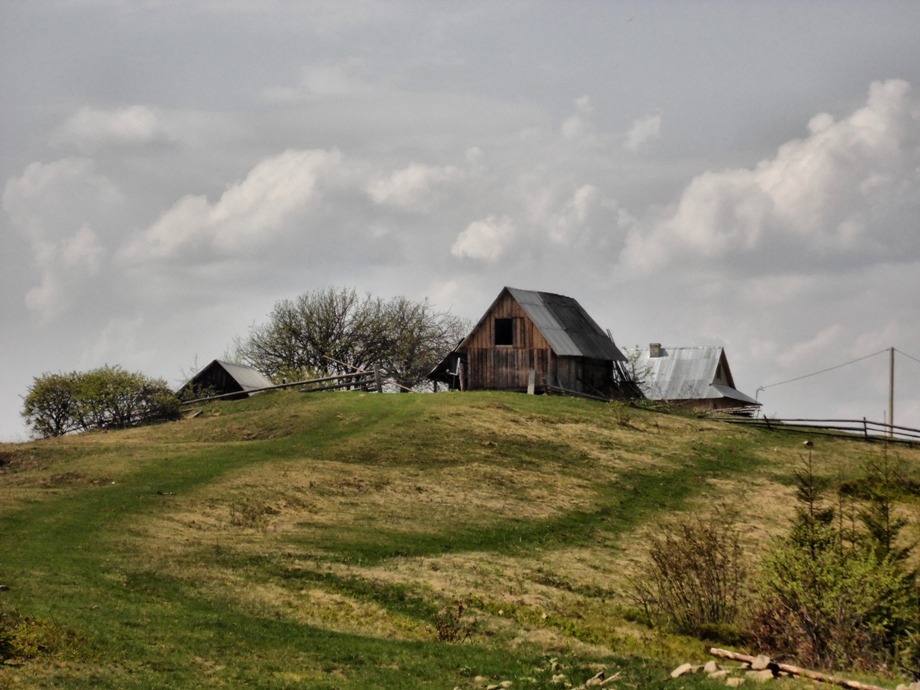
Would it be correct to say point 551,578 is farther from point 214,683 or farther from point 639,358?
point 639,358

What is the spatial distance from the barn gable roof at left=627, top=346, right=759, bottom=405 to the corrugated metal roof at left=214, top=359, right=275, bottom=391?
1119 inches

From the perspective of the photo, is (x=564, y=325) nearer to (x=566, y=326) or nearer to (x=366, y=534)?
(x=566, y=326)

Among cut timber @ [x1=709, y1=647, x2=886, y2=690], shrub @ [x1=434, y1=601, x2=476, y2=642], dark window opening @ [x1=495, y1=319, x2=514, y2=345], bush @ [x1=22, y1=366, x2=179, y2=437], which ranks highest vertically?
dark window opening @ [x1=495, y1=319, x2=514, y2=345]

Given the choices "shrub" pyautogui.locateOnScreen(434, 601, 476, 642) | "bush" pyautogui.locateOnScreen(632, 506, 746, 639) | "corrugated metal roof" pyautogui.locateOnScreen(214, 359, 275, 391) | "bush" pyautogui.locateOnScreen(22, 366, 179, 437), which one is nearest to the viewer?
"shrub" pyautogui.locateOnScreen(434, 601, 476, 642)

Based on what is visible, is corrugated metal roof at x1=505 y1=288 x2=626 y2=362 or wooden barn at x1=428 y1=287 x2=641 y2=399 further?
corrugated metal roof at x1=505 y1=288 x2=626 y2=362

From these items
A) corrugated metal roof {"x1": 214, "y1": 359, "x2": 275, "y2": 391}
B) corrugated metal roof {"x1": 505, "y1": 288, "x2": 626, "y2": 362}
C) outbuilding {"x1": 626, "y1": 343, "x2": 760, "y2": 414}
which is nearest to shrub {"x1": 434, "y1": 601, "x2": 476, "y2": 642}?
corrugated metal roof {"x1": 505, "y1": 288, "x2": 626, "y2": 362}

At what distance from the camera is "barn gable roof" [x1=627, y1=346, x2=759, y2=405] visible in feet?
298

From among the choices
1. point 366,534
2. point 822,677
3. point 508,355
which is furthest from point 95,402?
point 822,677

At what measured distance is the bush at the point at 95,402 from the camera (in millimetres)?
69875

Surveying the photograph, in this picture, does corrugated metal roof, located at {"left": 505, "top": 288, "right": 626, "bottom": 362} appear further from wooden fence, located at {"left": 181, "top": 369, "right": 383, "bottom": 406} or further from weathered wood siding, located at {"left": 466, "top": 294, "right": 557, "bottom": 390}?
wooden fence, located at {"left": 181, "top": 369, "right": 383, "bottom": 406}

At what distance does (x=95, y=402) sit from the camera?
69.9 meters

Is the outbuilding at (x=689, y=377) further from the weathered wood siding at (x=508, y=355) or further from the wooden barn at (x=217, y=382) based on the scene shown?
the wooden barn at (x=217, y=382)

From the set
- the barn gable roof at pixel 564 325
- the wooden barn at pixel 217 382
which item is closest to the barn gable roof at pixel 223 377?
the wooden barn at pixel 217 382

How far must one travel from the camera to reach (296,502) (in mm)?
43719
